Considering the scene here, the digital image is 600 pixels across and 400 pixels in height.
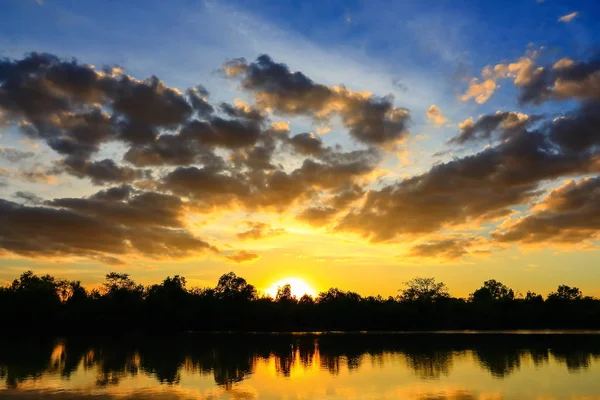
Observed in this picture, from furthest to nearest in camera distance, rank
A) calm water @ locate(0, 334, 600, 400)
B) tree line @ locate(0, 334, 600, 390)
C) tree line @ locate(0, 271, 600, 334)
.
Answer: tree line @ locate(0, 271, 600, 334)
tree line @ locate(0, 334, 600, 390)
calm water @ locate(0, 334, 600, 400)

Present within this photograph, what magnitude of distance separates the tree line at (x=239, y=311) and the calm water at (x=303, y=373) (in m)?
40.2

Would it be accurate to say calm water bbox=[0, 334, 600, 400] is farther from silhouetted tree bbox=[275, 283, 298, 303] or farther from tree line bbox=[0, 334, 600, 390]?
silhouetted tree bbox=[275, 283, 298, 303]

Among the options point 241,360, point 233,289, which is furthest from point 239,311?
point 241,360

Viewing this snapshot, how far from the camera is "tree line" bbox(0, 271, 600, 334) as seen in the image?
102250 mm

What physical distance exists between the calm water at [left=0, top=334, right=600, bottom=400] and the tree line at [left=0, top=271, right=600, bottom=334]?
40.2 metres

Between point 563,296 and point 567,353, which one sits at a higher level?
point 563,296

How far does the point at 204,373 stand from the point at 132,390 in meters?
9.34

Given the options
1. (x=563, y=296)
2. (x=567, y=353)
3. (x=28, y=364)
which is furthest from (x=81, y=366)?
(x=563, y=296)

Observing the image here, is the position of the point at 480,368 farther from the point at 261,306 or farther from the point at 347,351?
the point at 261,306

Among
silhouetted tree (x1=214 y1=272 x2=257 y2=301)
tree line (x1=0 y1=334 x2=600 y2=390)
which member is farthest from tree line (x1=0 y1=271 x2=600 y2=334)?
tree line (x1=0 y1=334 x2=600 y2=390)

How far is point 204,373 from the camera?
141ft

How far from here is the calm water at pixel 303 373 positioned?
111 ft

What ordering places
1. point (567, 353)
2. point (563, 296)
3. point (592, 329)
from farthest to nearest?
point (563, 296) → point (592, 329) → point (567, 353)

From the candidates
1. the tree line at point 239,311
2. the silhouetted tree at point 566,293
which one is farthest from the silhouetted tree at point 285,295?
the silhouetted tree at point 566,293
